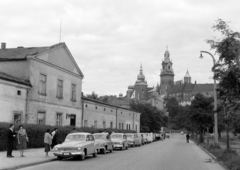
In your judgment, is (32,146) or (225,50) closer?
(225,50)

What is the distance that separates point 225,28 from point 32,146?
1631 cm

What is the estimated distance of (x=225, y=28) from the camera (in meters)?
13.1

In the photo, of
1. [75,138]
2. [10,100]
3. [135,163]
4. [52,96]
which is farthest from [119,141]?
[135,163]

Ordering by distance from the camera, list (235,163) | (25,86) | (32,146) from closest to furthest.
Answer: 1. (235,163)
2. (32,146)
3. (25,86)

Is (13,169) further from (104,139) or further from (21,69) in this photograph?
(21,69)

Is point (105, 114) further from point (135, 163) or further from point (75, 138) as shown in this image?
point (135, 163)

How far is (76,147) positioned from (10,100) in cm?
1013

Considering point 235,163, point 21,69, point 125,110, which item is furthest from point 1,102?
point 125,110

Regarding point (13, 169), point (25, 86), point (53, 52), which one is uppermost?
point (53, 52)

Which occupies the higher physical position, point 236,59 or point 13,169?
point 236,59

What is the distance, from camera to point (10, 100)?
24938mm

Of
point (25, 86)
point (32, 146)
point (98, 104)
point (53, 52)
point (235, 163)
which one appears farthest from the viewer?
point (98, 104)

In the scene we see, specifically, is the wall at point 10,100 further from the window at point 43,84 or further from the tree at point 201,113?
the tree at point 201,113

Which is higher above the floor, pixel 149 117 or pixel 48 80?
pixel 48 80
